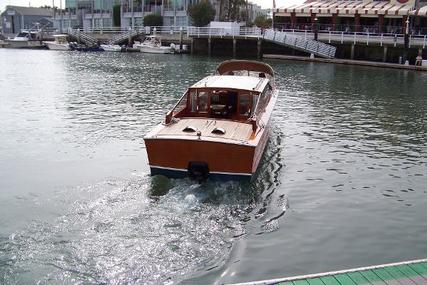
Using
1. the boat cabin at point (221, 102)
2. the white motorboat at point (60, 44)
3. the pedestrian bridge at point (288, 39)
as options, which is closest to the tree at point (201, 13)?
the pedestrian bridge at point (288, 39)

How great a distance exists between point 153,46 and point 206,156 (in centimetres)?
6485

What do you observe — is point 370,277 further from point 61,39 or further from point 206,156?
point 61,39

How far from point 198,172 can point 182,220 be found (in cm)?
229

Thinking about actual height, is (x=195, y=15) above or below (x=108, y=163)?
above

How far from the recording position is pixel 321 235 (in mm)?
10531

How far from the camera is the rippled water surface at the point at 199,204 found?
29.1 feet

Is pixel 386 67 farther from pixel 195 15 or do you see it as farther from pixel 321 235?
pixel 321 235

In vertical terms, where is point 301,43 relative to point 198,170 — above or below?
above

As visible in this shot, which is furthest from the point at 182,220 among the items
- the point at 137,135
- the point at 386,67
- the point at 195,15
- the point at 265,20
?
the point at 265,20

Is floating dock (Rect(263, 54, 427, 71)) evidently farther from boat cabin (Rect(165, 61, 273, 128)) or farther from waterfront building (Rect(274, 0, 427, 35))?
boat cabin (Rect(165, 61, 273, 128))

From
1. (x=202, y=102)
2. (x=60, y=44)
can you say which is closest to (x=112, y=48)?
(x=60, y=44)

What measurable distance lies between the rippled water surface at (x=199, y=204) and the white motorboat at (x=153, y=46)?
49.9 meters

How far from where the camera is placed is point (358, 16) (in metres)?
62.8

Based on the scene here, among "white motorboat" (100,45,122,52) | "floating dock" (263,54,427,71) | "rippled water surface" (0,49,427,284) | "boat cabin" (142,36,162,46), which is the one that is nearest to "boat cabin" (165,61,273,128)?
"rippled water surface" (0,49,427,284)
